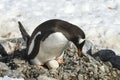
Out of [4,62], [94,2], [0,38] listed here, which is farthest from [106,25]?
[4,62]

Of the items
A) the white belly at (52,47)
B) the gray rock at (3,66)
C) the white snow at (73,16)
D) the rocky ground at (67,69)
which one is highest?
the white belly at (52,47)

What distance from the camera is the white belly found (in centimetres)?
705

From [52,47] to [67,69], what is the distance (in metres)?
0.72

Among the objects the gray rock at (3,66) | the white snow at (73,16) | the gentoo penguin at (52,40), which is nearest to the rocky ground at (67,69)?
the gray rock at (3,66)

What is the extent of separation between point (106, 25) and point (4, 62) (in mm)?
3238

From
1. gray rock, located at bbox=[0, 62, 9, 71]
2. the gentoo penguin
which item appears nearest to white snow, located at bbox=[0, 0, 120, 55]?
the gentoo penguin

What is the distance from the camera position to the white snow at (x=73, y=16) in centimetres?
981

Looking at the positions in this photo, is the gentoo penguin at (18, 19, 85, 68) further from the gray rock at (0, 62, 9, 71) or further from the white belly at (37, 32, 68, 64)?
the gray rock at (0, 62, 9, 71)

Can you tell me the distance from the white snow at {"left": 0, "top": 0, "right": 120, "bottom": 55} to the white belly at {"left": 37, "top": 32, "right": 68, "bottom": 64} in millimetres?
1993

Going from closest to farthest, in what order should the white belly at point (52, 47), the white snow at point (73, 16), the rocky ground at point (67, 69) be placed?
the white belly at point (52, 47) < the rocky ground at point (67, 69) < the white snow at point (73, 16)

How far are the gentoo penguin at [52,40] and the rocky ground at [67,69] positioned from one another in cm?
20

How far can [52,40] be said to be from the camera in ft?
23.3

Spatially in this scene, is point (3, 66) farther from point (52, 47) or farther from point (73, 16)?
point (73, 16)

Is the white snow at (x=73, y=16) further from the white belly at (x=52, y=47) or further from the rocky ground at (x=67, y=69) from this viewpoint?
the white belly at (x=52, y=47)
